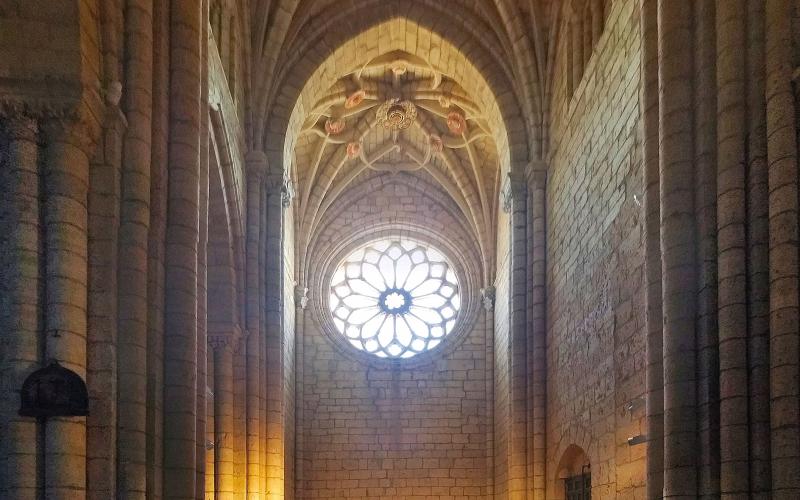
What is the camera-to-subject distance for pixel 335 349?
23.3m

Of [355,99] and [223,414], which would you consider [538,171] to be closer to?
[355,99]

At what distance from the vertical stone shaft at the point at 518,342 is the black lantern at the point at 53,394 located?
10419 millimetres

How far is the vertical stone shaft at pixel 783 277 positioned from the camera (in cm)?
687

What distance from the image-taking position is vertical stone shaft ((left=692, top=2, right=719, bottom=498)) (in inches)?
307

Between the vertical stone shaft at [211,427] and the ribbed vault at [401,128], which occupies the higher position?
the ribbed vault at [401,128]

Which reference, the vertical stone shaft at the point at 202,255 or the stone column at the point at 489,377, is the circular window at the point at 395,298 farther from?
the vertical stone shaft at the point at 202,255

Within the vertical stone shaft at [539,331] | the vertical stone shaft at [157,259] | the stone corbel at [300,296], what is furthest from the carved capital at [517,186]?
the vertical stone shaft at [157,259]

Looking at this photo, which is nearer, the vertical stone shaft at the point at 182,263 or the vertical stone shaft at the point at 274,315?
the vertical stone shaft at the point at 182,263

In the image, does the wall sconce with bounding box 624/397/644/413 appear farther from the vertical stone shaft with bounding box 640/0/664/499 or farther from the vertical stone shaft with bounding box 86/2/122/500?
the vertical stone shaft with bounding box 86/2/122/500

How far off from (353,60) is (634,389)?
929 centimetres

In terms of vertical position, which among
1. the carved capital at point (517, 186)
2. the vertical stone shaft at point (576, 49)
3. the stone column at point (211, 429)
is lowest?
the stone column at point (211, 429)

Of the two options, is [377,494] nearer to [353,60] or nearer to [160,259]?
[353,60]

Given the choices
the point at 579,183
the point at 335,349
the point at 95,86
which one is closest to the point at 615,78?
the point at 579,183

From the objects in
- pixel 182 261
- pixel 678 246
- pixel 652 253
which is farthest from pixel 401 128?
pixel 678 246
